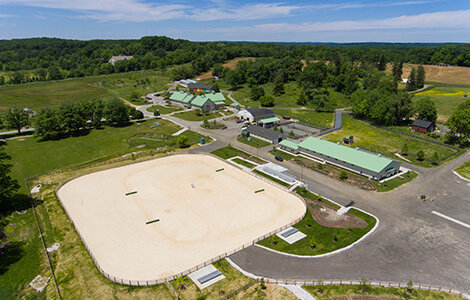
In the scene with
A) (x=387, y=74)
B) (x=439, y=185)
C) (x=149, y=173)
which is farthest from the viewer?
(x=387, y=74)

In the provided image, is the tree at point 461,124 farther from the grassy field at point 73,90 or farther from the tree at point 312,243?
the grassy field at point 73,90

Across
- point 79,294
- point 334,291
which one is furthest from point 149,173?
point 334,291

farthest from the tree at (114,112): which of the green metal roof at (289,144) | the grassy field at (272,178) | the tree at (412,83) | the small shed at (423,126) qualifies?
the tree at (412,83)

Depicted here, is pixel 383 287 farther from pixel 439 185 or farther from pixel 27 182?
pixel 27 182

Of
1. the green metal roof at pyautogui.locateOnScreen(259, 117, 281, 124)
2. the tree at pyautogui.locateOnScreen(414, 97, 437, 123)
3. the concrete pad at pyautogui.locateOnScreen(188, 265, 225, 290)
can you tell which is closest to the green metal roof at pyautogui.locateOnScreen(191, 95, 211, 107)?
the green metal roof at pyautogui.locateOnScreen(259, 117, 281, 124)

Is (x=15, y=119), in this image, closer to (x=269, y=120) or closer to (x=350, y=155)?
(x=269, y=120)

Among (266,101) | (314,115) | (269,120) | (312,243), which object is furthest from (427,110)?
(312,243)
